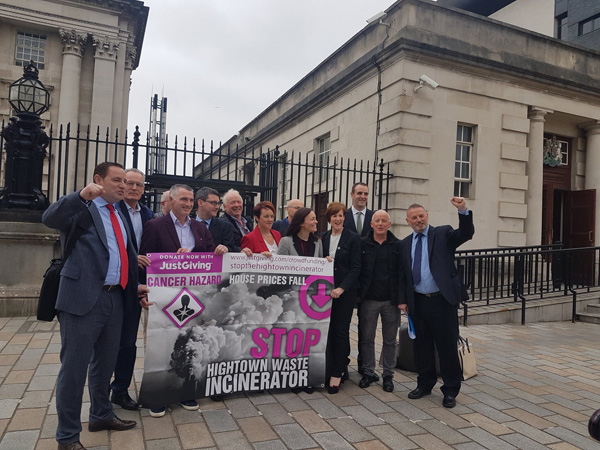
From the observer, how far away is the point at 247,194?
10.7 m

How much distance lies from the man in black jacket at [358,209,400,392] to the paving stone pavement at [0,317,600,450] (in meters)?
0.28

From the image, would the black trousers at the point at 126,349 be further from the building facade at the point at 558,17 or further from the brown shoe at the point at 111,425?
the building facade at the point at 558,17

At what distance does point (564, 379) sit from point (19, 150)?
9.13 metres

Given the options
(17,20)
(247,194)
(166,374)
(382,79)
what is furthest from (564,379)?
(17,20)

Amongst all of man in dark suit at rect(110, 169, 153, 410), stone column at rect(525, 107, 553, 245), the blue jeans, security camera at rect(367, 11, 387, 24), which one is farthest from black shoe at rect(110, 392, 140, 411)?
stone column at rect(525, 107, 553, 245)

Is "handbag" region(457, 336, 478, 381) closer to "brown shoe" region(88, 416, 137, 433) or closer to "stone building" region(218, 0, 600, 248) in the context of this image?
"brown shoe" region(88, 416, 137, 433)

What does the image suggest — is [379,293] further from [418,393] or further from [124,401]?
[124,401]

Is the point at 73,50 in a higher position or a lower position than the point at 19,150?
higher

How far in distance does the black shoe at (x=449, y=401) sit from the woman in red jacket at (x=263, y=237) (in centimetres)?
229

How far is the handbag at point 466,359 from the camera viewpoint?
5020 mm

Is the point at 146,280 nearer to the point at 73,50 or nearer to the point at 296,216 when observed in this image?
the point at 296,216

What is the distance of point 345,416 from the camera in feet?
12.9

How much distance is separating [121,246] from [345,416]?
8.09 ft

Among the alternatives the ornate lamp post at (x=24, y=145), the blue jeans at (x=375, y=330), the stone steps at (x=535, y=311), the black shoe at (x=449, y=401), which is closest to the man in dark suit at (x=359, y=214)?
the blue jeans at (x=375, y=330)
